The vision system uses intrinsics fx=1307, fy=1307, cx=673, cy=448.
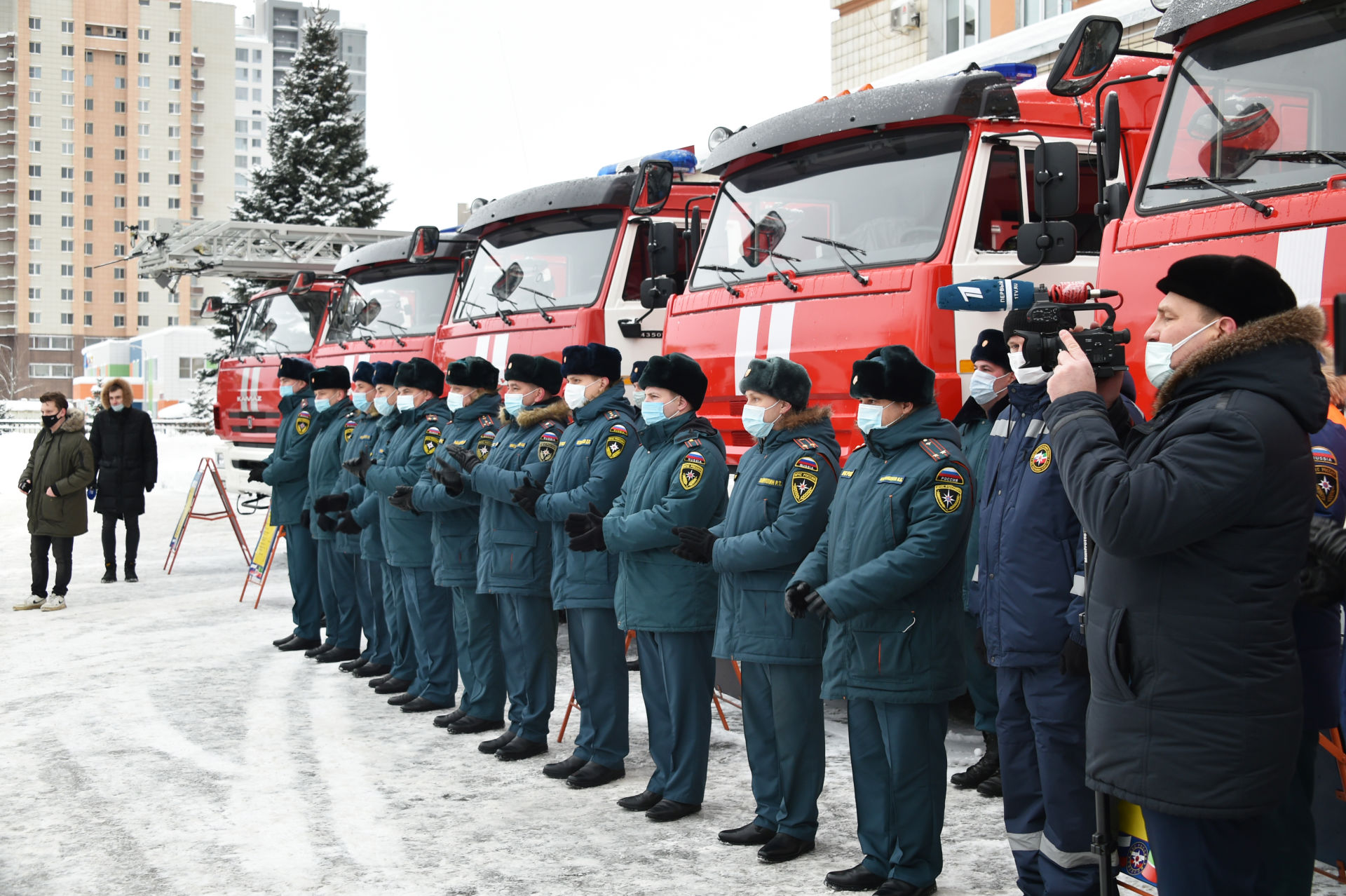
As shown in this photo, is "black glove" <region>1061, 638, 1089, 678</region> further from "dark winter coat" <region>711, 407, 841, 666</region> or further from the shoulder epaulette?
"dark winter coat" <region>711, 407, 841, 666</region>

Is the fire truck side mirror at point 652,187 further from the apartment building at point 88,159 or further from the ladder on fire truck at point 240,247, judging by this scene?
the apartment building at point 88,159

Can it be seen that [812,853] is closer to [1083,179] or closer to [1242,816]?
[1242,816]

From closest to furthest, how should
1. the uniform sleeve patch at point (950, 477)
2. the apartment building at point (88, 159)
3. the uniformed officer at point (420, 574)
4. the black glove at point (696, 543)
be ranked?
the uniform sleeve patch at point (950, 477) → the black glove at point (696, 543) → the uniformed officer at point (420, 574) → the apartment building at point (88, 159)

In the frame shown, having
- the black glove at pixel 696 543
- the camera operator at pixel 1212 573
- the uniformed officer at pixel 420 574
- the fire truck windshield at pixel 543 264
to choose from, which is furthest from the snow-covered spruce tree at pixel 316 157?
the camera operator at pixel 1212 573

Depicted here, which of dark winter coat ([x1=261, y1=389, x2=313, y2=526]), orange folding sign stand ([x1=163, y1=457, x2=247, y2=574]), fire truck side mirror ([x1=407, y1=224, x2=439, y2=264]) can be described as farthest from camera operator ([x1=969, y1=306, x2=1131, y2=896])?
orange folding sign stand ([x1=163, y1=457, x2=247, y2=574])

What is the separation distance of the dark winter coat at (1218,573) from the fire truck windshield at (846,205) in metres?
3.28

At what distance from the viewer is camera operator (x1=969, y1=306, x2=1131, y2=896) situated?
384 cm

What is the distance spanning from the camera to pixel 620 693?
6.02m

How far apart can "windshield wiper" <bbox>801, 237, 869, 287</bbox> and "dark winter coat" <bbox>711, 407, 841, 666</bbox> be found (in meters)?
1.19

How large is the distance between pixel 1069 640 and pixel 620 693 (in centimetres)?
289

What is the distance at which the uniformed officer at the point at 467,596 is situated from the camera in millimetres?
6980

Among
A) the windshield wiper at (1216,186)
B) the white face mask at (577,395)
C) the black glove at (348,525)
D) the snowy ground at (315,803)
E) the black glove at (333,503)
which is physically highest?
the windshield wiper at (1216,186)

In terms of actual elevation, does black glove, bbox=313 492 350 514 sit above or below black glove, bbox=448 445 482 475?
below

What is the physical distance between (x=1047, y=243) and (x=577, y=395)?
90.8 inches
